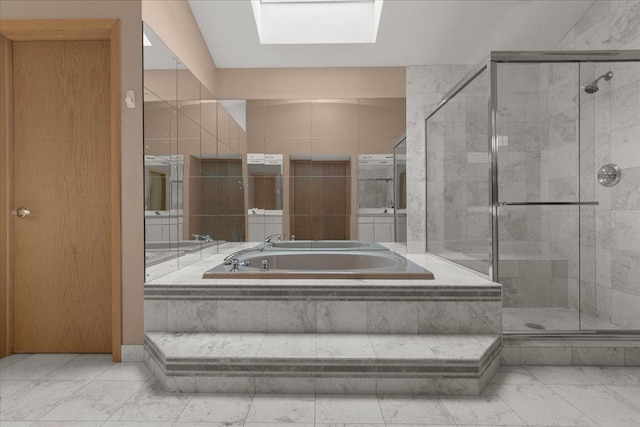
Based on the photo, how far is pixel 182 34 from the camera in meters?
2.85

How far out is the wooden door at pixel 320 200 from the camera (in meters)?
3.67

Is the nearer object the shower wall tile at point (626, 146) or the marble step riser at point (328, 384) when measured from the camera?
the marble step riser at point (328, 384)

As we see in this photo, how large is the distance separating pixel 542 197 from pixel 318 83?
2356 millimetres

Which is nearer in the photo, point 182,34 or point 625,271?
point 625,271

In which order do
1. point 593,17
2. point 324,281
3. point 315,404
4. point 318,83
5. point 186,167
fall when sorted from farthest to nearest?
point 318,83 < point 186,167 < point 593,17 < point 324,281 < point 315,404

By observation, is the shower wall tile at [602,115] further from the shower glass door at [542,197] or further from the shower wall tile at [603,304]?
the shower wall tile at [603,304]

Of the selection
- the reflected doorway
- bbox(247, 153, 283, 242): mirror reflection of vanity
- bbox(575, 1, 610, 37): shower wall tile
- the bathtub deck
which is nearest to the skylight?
bbox(247, 153, 283, 242): mirror reflection of vanity

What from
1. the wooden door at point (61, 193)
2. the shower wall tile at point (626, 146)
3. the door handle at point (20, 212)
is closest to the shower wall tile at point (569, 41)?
the shower wall tile at point (626, 146)

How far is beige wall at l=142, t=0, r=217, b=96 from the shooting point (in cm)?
237

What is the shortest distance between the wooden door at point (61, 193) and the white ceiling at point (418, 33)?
125cm

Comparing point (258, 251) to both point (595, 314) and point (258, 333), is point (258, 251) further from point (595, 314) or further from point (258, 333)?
point (595, 314)

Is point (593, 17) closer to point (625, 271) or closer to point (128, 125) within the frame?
point (625, 271)

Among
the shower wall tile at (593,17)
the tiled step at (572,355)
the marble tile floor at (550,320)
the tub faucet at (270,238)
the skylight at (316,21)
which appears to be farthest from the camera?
the tub faucet at (270,238)

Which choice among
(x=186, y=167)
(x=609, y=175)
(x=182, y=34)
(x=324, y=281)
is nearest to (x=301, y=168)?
(x=186, y=167)
